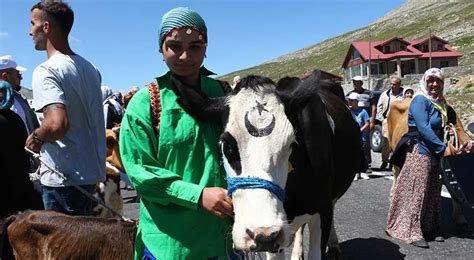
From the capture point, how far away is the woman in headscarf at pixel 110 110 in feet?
28.2

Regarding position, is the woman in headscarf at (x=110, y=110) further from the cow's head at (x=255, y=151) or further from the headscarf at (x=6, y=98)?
the cow's head at (x=255, y=151)

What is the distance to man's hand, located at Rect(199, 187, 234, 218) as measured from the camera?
79.9 inches

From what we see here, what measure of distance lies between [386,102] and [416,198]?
5.08 meters

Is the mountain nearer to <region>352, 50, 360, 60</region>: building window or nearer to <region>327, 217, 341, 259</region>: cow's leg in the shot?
<region>352, 50, 360, 60</region>: building window

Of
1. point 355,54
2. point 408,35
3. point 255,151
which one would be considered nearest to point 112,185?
point 255,151

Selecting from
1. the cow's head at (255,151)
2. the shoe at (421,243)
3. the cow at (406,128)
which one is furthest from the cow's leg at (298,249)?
the cow's head at (255,151)

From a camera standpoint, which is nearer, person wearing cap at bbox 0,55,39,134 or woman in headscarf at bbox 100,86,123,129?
person wearing cap at bbox 0,55,39,134

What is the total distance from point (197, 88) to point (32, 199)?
8.38 feet

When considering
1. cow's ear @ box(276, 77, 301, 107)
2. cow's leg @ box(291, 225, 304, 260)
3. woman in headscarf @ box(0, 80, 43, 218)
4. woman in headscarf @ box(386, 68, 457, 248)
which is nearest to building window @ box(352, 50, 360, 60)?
woman in headscarf @ box(386, 68, 457, 248)

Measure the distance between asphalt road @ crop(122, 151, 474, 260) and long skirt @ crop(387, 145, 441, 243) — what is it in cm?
19

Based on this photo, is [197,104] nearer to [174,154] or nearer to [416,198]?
[174,154]

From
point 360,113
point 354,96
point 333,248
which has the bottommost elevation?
point 333,248

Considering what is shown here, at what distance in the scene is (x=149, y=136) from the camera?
85.1 inches

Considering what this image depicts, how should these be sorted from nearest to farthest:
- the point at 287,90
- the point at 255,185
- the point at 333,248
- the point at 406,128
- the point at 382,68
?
the point at 255,185
the point at 287,90
the point at 333,248
the point at 406,128
the point at 382,68
